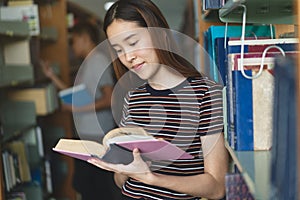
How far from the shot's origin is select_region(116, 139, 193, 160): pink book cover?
4.06 ft

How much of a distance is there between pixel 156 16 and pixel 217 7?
221 mm

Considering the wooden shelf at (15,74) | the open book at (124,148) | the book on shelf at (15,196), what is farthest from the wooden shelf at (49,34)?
the open book at (124,148)

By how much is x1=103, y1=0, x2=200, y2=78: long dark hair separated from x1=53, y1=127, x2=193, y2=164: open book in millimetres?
225

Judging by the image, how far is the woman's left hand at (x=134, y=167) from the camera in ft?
4.31

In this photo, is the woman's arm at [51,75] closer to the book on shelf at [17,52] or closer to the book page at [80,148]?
the book on shelf at [17,52]

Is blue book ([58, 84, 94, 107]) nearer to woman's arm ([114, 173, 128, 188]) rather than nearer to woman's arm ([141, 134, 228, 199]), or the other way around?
woman's arm ([114, 173, 128, 188])

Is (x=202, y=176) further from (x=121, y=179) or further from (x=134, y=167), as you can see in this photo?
(x=121, y=179)

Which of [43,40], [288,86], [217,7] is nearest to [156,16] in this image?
[217,7]

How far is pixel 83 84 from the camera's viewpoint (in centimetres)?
347

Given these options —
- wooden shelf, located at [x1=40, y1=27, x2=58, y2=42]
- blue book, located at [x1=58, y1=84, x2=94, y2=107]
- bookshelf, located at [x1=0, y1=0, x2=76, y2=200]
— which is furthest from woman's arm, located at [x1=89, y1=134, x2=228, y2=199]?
wooden shelf, located at [x1=40, y1=27, x2=58, y2=42]

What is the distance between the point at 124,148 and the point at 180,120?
0.68ft

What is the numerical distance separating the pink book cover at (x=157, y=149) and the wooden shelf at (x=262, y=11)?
15.3 inches

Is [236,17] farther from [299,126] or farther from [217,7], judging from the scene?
[299,126]

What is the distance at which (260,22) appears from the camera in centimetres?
154
